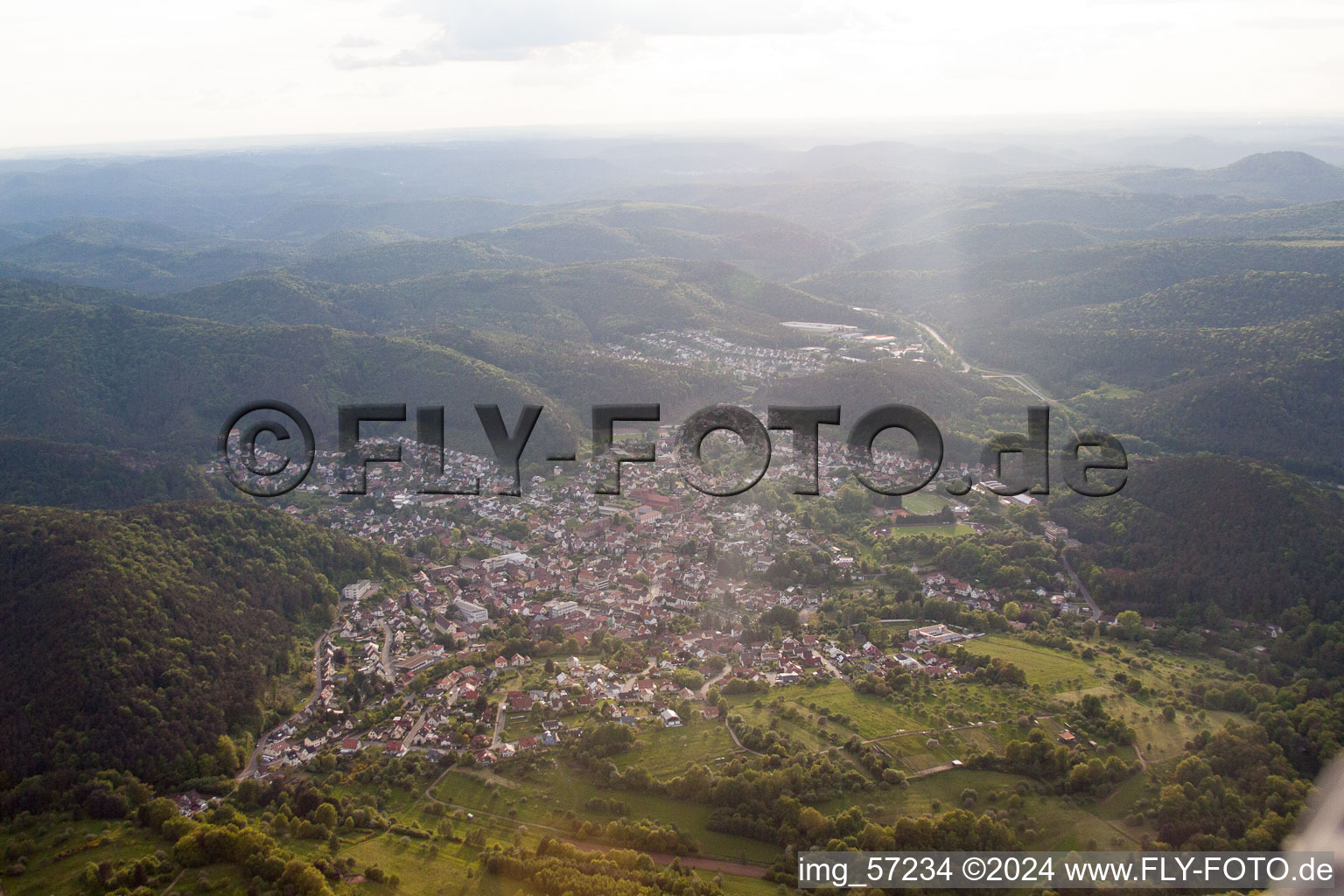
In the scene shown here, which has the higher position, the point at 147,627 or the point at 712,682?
the point at 147,627

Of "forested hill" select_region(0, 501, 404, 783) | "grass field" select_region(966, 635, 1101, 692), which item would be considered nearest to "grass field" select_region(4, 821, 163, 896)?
"forested hill" select_region(0, 501, 404, 783)

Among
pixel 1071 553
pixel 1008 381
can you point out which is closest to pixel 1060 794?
pixel 1071 553

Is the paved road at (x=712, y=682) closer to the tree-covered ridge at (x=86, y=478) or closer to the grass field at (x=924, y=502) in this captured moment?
the grass field at (x=924, y=502)

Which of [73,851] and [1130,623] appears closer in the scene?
[73,851]

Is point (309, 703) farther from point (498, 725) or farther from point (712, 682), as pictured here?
point (712, 682)

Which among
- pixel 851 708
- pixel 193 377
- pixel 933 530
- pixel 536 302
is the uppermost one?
pixel 536 302

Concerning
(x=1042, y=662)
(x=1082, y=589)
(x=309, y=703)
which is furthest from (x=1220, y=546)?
(x=309, y=703)
